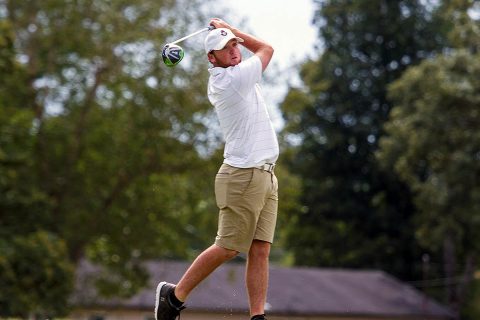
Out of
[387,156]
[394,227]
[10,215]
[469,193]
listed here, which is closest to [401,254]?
[394,227]

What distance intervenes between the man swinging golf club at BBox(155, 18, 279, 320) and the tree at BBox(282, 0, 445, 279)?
159ft

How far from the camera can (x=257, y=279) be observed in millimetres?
8188

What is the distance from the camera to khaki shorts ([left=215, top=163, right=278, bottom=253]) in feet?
26.6

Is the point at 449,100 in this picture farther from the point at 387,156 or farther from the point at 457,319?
the point at 457,319

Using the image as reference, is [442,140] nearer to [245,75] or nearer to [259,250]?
[259,250]

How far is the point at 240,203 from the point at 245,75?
97 cm

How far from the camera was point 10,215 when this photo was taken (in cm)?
3438

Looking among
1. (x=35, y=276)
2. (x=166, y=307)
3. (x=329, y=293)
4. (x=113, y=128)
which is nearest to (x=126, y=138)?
(x=113, y=128)

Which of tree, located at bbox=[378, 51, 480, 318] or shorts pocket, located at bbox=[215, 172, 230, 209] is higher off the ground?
tree, located at bbox=[378, 51, 480, 318]

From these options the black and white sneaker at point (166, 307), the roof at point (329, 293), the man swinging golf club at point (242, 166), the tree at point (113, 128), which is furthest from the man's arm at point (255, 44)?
the roof at point (329, 293)

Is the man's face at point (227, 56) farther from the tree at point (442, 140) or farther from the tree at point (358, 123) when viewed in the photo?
the tree at point (358, 123)

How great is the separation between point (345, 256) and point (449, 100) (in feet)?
83.2

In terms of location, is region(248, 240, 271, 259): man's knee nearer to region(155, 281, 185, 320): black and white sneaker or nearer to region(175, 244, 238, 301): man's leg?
region(175, 244, 238, 301): man's leg

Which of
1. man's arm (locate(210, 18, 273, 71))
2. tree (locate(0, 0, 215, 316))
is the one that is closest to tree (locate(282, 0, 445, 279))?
tree (locate(0, 0, 215, 316))
